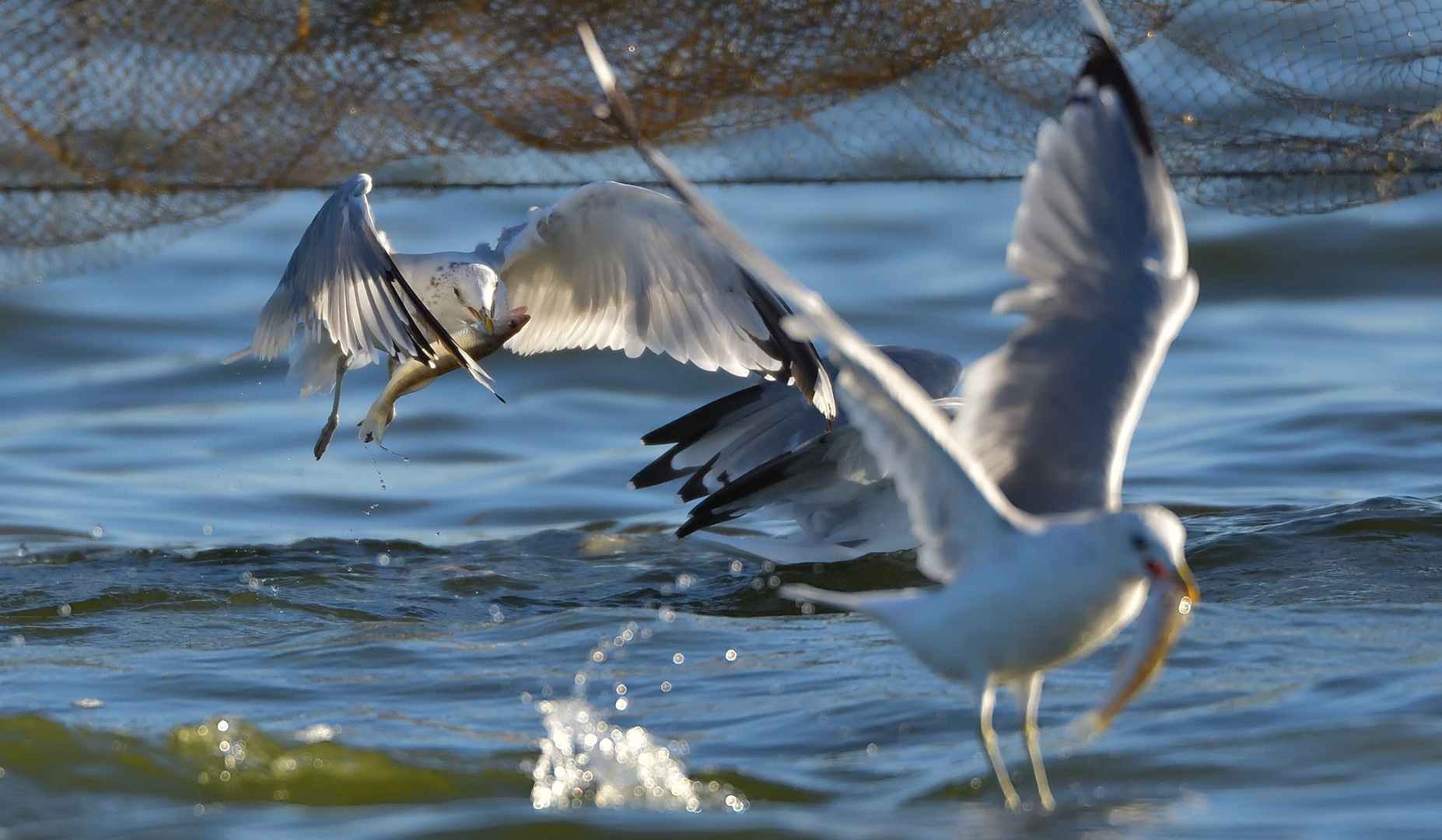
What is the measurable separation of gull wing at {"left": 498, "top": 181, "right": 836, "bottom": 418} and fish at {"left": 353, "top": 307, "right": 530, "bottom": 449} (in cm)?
23

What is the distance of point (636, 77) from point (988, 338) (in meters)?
3.72

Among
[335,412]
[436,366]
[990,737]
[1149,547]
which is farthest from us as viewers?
[335,412]

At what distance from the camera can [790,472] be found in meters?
5.91

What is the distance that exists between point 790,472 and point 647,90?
1.64 m

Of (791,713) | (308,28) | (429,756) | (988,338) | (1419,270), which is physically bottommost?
(1419,270)

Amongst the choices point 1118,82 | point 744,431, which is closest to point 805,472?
point 744,431

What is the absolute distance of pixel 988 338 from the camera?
9812 millimetres

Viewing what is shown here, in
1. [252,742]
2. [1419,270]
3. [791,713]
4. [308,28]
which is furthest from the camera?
[1419,270]

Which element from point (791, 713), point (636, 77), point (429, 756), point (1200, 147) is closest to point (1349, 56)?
point (1200, 147)

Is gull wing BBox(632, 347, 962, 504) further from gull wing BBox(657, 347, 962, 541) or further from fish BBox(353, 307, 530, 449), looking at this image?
fish BBox(353, 307, 530, 449)

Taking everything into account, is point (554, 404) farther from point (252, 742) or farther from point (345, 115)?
point (252, 742)

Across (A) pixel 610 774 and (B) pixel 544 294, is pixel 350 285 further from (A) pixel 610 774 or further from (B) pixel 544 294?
(A) pixel 610 774

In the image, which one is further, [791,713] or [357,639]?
[357,639]

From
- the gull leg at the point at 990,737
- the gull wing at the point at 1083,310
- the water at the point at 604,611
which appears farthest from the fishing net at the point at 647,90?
the gull leg at the point at 990,737
